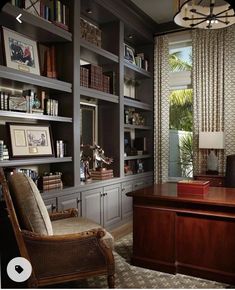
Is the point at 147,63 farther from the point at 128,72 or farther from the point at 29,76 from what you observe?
the point at 29,76

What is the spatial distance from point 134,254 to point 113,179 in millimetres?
1269

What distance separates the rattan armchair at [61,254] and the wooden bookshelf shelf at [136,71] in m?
2.87

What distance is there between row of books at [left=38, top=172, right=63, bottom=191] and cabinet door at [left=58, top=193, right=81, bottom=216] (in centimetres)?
14

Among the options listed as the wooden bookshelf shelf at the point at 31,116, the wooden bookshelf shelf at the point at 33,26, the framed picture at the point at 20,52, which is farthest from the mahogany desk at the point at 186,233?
the wooden bookshelf shelf at the point at 33,26

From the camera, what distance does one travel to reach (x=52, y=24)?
293 cm

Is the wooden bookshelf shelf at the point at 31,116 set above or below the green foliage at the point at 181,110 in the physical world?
below

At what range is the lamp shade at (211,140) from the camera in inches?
167

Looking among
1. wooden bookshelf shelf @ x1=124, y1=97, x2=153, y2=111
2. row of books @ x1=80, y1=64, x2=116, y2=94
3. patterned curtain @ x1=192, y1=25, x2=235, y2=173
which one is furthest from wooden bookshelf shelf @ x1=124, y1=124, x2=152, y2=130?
patterned curtain @ x1=192, y1=25, x2=235, y2=173

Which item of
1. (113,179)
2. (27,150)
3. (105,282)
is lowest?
(105,282)

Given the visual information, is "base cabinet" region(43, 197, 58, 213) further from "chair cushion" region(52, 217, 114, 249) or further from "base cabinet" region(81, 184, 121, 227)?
"base cabinet" region(81, 184, 121, 227)

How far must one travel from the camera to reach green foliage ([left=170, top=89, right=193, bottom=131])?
502 cm

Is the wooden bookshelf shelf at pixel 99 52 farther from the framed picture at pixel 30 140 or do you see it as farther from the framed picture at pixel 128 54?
the framed picture at pixel 30 140

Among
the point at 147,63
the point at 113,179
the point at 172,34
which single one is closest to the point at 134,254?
the point at 113,179

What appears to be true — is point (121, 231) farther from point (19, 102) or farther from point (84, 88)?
point (19, 102)
